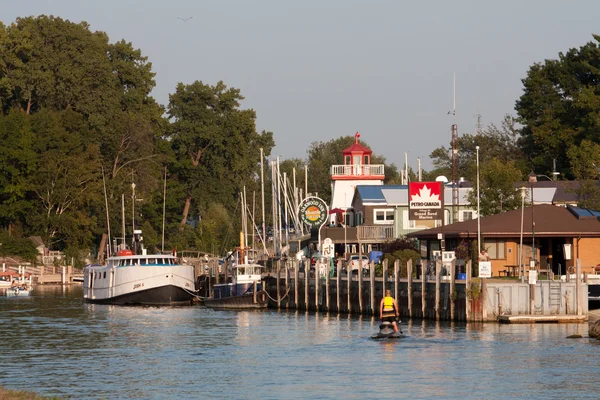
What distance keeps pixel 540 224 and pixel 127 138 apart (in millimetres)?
65848

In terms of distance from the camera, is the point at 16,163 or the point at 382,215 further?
the point at 16,163

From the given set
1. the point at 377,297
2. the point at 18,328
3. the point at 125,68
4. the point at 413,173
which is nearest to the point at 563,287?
the point at 377,297

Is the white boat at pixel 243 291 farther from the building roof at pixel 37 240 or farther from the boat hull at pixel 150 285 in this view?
the building roof at pixel 37 240

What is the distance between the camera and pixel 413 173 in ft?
592

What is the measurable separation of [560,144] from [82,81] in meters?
48.2

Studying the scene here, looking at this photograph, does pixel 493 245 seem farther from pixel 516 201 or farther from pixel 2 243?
pixel 2 243

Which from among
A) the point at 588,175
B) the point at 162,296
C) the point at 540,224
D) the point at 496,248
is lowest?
the point at 162,296

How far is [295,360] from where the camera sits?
48.6 metres

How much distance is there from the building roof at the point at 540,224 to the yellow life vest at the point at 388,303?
65.1 feet

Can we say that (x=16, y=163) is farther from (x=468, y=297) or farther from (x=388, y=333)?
(x=388, y=333)

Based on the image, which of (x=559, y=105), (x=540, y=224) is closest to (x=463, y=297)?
(x=540, y=224)

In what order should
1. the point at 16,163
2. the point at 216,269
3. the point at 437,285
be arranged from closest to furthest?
the point at 437,285
the point at 216,269
the point at 16,163

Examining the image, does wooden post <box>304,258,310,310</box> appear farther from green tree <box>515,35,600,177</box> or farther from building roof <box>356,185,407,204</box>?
green tree <box>515,35,600,177</box>

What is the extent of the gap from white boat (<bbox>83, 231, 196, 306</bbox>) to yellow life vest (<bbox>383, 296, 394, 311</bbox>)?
32.7 metres
